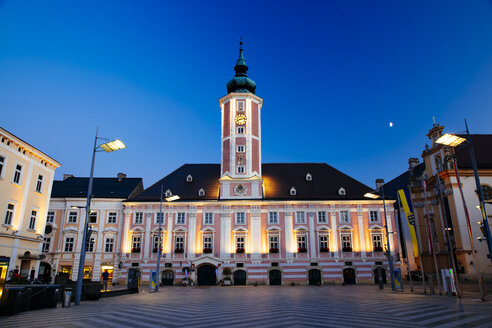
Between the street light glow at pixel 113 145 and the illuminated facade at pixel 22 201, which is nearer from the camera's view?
the street light glow at pixel 113 145

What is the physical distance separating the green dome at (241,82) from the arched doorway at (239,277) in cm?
2790

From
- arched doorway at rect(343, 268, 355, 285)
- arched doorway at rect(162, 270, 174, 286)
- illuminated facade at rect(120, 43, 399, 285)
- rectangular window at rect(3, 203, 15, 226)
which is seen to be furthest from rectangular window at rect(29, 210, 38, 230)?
arched doorway at rect(343, 268, 355, 285)

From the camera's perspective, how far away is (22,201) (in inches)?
1148

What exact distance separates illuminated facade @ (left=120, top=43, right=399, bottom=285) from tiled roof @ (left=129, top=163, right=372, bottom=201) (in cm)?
17

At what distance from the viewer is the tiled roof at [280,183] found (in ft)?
155

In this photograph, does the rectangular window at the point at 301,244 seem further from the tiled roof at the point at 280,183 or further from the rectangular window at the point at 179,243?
the rectangular window at the point at 179,243

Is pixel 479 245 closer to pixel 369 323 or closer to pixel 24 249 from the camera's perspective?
pixel 369 323

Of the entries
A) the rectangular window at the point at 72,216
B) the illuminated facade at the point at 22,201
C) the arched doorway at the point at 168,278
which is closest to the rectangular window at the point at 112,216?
the rectangular window at the point at 72,216

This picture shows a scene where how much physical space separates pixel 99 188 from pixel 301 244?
106 ft

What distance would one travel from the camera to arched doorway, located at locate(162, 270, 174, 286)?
43000 mm

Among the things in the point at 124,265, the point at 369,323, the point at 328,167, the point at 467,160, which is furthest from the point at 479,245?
the point at 124,265

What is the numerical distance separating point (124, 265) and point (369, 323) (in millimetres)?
38589

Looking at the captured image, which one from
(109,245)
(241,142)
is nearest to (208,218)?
(241,142)

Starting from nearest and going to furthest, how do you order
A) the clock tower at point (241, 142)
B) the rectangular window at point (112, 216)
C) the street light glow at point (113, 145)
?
1. the street light glow at point (113, 145)
2. the rectangular window at point (112, 216)
3. the clock tower at point (241, 142)
